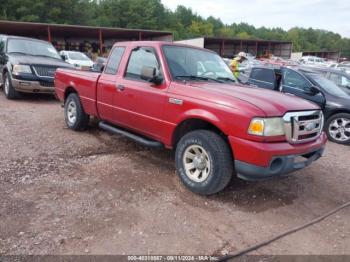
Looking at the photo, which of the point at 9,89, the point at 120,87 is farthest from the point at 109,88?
the point at 9,89

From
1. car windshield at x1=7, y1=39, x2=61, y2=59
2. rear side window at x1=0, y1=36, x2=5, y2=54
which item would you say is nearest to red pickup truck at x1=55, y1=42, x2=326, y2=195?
car windshield at x1=7, y1=39, x2=61, y2=59

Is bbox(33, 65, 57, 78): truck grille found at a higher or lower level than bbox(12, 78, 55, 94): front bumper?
higher

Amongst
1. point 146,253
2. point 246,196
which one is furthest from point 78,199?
point 246,196

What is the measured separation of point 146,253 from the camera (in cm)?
285

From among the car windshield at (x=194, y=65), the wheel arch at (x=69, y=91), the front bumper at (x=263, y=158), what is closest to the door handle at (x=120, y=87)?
the car windshield at (x=194, y=65)

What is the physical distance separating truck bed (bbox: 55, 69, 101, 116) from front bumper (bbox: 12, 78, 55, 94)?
108 inches

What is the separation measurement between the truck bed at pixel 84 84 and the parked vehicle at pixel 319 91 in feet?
17.1

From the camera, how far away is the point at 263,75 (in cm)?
920

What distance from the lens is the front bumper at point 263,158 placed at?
11.1 feet

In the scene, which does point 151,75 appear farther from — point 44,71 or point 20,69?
point 20,69

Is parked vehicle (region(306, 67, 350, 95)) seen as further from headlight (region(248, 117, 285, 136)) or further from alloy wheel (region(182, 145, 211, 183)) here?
alloy wheel (region(182, 145, 211, 183))

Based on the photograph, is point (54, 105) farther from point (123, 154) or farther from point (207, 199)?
point (207, 199)

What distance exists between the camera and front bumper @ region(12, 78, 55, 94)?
8867mm

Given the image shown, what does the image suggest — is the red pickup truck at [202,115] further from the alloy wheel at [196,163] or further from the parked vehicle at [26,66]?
the parked vehicle at [26,66]
